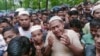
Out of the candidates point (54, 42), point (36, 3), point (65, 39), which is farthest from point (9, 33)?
point (36, 3)

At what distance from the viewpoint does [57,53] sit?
16.8 ft

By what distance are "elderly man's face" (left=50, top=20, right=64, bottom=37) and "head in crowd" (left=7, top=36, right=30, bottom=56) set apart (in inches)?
27.8

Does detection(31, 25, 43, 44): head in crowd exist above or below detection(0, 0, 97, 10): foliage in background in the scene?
above

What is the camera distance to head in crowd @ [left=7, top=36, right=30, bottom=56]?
404 cm

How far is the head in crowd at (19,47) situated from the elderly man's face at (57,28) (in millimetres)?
707

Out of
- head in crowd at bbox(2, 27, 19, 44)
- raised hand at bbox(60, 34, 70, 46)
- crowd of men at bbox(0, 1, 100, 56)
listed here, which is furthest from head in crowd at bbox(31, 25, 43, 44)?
raised hand at bbox(60, 34, 70, 46)

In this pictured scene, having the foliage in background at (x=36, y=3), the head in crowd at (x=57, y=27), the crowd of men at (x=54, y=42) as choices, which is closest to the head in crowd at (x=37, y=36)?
the crowd of men at (x=54, y=42)

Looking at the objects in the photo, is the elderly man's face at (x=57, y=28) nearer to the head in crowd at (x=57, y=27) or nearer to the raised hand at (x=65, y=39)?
the head in crowd at (x=57, y=27)

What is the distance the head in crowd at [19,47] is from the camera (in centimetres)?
404

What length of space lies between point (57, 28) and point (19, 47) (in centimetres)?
98

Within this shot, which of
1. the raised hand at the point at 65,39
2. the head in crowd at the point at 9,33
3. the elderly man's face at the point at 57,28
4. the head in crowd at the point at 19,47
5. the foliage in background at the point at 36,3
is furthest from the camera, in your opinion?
the foliage in background at the point at 36,3

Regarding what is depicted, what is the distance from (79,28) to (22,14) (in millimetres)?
1135

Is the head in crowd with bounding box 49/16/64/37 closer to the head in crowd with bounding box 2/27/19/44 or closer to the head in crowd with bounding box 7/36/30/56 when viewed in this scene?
the head in crowd with bounding box 2/27/19/44

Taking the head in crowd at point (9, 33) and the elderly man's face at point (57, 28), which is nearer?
the elderly man's face at point (57, 28)
